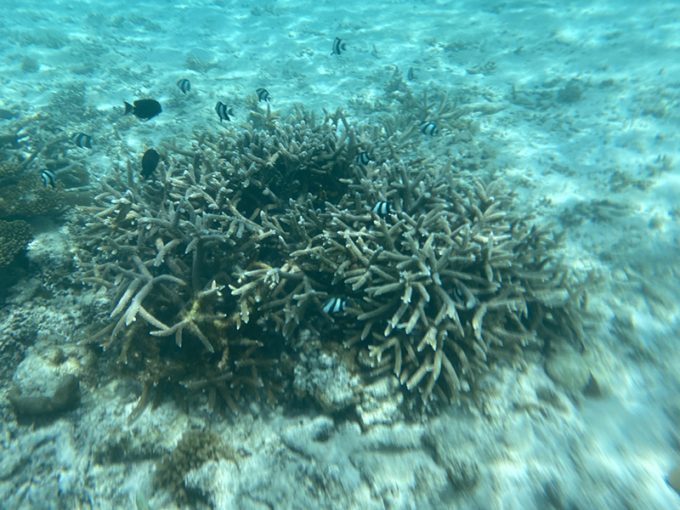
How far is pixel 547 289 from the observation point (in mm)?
4082

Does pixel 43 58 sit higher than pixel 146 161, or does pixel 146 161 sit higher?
pixel 146 161

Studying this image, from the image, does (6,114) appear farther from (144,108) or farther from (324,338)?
(324,338)

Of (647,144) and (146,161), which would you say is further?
(647,144)

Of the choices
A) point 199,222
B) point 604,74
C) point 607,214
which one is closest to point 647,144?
point 607,214

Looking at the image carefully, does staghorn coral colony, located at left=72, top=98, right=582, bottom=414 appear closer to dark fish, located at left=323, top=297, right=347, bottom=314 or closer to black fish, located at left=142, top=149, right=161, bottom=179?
dark fish, located at left=323, top=297, right=347, bottom=314

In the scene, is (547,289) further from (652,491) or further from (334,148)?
(334,148)

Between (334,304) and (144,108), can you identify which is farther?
(144,108)

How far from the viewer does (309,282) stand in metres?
3.78

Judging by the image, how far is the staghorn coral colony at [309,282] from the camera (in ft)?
11.5

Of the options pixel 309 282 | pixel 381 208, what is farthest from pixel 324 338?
pixel 381 208

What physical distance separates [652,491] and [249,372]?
340 cm

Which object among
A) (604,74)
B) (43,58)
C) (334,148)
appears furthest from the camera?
(43,58)

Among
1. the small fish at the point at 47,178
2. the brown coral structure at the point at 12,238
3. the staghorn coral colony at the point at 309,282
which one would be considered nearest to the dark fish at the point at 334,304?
the staghorn coral colony at the point at 309,282

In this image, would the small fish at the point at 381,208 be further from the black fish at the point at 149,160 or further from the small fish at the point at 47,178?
the small fish at the point at 47,178
